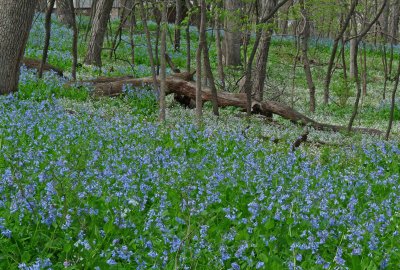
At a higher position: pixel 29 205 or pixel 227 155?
pixel 29 205

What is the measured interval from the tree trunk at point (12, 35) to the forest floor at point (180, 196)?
36cm

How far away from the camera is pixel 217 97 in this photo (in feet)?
37.1

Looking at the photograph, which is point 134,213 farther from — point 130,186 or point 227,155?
point 227,155

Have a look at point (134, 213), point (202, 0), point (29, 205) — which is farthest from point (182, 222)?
point (202, 0)

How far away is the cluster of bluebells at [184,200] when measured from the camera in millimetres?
3865

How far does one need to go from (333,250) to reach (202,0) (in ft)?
18.5

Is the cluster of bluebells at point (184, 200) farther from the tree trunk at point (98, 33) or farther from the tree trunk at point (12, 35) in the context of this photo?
the tree trunk at point (98, 33)

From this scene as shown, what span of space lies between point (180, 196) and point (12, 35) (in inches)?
202

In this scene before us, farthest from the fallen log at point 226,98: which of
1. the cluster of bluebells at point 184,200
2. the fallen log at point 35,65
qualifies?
the cluster of bluebells at point 184,200

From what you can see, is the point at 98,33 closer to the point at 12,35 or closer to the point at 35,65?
the point at 35,65

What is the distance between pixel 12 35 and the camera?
356 inches

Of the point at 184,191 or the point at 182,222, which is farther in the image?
the point at 184,191

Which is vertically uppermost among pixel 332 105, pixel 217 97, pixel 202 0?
pixel 202 0

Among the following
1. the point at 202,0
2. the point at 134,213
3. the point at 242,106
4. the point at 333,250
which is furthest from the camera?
the point at 242,106
